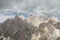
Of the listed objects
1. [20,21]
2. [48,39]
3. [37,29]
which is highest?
[20,21]

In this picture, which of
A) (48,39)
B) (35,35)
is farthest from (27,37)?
(48,39)

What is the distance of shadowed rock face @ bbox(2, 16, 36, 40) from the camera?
13.3ft

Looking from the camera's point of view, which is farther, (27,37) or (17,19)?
(17,19)

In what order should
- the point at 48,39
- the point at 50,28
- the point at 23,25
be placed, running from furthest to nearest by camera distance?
the point at 23,25
the point at 50,28
the point at 48,39

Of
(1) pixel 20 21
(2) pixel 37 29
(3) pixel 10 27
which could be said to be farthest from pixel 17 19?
(2) pixel 37 29

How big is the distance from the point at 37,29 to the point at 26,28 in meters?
0.29

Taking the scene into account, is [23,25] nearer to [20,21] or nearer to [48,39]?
[20,21]

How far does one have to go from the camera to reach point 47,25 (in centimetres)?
415

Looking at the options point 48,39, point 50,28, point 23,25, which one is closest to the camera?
point 48,39

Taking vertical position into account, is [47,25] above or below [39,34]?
above

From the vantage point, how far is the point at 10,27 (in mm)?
4285

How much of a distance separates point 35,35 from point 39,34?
0.11m

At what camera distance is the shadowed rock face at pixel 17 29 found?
405cm

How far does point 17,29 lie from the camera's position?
4.24 meters
